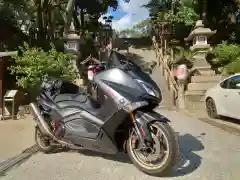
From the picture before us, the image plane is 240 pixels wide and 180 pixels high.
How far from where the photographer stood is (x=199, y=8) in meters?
19.4

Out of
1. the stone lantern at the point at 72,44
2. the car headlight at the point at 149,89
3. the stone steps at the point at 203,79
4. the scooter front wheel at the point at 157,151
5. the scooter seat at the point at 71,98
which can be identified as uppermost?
the stone lantern at the point at 72,44

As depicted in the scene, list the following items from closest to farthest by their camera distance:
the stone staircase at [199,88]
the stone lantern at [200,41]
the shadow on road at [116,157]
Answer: the shadow on road at [116,157], the stone staircase at [199,88], the stone lantern at [200,41]

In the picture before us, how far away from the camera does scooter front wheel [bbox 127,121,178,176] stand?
298 cm

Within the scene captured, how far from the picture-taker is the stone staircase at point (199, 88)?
356 inches

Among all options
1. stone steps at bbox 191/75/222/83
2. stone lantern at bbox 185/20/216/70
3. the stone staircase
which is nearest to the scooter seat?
the stone staircase

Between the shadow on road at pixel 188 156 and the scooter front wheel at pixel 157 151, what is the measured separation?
22 centimetres

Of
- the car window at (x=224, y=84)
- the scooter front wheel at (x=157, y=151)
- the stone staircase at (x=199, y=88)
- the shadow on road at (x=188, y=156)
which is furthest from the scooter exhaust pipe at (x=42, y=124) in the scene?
the stone staircase at (x=199, y=88)

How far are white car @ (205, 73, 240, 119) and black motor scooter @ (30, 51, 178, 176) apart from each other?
3.63 m

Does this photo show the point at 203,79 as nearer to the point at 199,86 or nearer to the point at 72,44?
the point at 199,86

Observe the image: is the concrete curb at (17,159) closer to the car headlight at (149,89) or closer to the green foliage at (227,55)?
the car headlight at (149,89)

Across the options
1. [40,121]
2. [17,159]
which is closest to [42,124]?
[40,121]

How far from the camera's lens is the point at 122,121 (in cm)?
326

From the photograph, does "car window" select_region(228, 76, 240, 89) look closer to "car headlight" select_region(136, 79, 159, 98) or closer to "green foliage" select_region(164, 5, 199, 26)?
"car headlight" select_region(136, 79, 159, 98)

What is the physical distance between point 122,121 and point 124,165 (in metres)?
0.71
